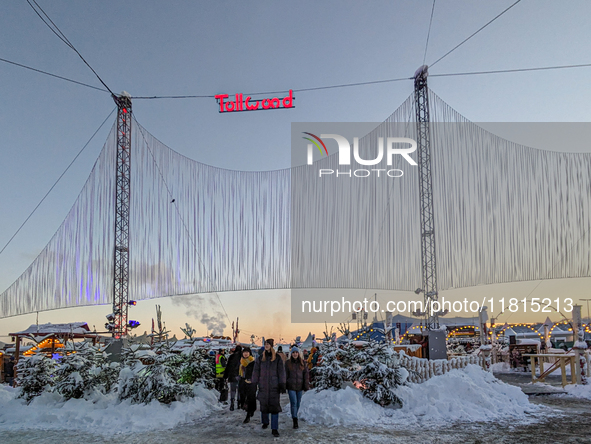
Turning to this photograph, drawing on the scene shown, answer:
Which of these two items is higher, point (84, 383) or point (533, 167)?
point (533, 167)

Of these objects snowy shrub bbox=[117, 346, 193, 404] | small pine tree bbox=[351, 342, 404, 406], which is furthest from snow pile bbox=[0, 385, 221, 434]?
small pine tree bbox=[351, 342, 404, 406]

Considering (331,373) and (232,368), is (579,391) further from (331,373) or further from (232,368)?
(232,368)

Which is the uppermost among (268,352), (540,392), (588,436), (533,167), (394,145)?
(394,145)

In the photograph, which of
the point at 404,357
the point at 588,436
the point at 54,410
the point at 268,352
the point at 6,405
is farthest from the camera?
Result: the point at 404,357

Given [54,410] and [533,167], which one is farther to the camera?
[533,167]

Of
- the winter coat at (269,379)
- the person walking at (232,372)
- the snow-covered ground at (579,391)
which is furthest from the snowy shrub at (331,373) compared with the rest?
the snow-covered ground at (579,391)

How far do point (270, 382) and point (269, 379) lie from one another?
50 mm

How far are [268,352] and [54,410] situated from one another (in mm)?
4798

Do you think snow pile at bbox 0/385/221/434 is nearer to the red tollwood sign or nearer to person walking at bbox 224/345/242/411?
person walking at bbox 224/345/242/411

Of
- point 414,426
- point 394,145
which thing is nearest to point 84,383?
point 414,426

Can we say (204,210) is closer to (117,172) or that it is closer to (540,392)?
(117,172)

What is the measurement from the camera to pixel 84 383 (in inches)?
388

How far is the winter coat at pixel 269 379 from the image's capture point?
7367 millimetres

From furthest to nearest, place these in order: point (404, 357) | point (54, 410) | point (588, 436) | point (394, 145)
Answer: point (394, 145) < point (404, 357) < point (54, 410) < point (588, 436)
